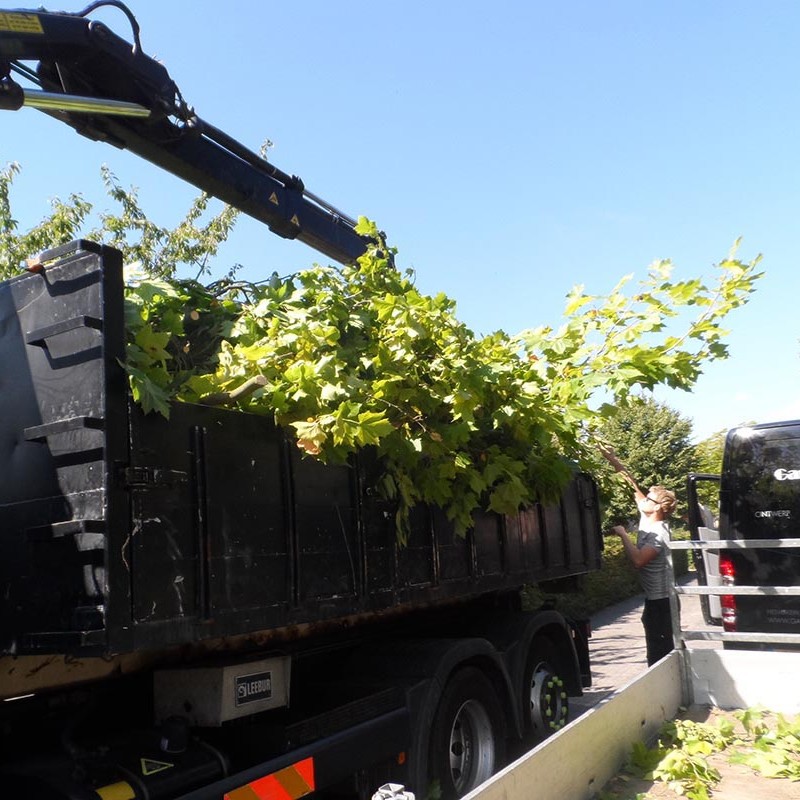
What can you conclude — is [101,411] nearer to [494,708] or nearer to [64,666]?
[64,666]

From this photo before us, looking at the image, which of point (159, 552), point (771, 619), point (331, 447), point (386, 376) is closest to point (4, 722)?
point (159, 552)

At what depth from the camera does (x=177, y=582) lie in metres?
2.93

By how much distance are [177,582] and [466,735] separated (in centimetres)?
269

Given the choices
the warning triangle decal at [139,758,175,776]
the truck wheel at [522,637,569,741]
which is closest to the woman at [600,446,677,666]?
the truck wheel at [522,637,569,741]

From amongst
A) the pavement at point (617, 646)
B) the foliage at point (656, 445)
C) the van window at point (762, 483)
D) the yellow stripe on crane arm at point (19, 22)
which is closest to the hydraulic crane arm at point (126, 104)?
the yellow stripe on crane arm at point (19, 22)

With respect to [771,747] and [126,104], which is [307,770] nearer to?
[771,747]

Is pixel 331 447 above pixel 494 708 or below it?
above

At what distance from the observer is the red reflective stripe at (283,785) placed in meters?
3.14

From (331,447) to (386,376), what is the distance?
0.54 m

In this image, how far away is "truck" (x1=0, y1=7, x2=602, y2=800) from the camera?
2812mm

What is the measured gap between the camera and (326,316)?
411 centimetres

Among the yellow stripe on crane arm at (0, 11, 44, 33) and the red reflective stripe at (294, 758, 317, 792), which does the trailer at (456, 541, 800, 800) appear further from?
the yellow stripe on crane arm at (0, 11, 44, 33)

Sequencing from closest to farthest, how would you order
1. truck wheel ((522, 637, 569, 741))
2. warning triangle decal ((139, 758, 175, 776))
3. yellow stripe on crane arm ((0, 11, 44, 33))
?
warning triangle decal ((139, 758, 175, 776)), yellow stripe on crane arm ((0, 11, 44, 33)), truck wheel ((522, 637, 569, 741))

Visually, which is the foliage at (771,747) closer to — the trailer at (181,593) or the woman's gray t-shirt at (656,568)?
the woman's gray t-shirt at (656,568)
